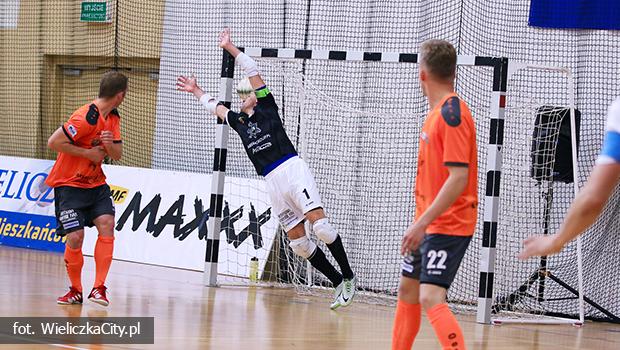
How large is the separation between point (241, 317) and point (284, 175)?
1.50 meters

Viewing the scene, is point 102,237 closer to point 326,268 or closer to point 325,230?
point 325,230

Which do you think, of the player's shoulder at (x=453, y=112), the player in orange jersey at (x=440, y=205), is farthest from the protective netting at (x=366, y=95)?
the player's shoulder at (x=453, y=112)

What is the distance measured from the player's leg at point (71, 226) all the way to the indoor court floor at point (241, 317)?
9.5 inches

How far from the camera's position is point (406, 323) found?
504 centimetres

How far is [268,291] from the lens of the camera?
34.1 feet


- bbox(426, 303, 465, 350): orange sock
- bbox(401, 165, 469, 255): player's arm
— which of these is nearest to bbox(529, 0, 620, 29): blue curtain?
bbox(401, 165, 469, 255): player's arm

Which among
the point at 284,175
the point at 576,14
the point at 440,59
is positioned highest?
the point at 576,14

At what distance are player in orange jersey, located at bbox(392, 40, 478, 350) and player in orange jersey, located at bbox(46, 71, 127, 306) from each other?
3.51 metres

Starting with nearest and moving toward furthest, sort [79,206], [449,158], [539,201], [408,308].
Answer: [449,158] < [408,308] < [79,206] < [539,201]

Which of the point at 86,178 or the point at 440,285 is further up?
the point at 86,178

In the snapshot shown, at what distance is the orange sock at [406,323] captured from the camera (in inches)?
198

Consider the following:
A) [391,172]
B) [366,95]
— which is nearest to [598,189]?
[391,172]

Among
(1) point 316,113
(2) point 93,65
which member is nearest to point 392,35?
(1) point 316,113

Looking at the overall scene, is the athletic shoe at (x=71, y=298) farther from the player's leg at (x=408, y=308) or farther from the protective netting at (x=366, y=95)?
the player's leg at (x=408, y=308)
